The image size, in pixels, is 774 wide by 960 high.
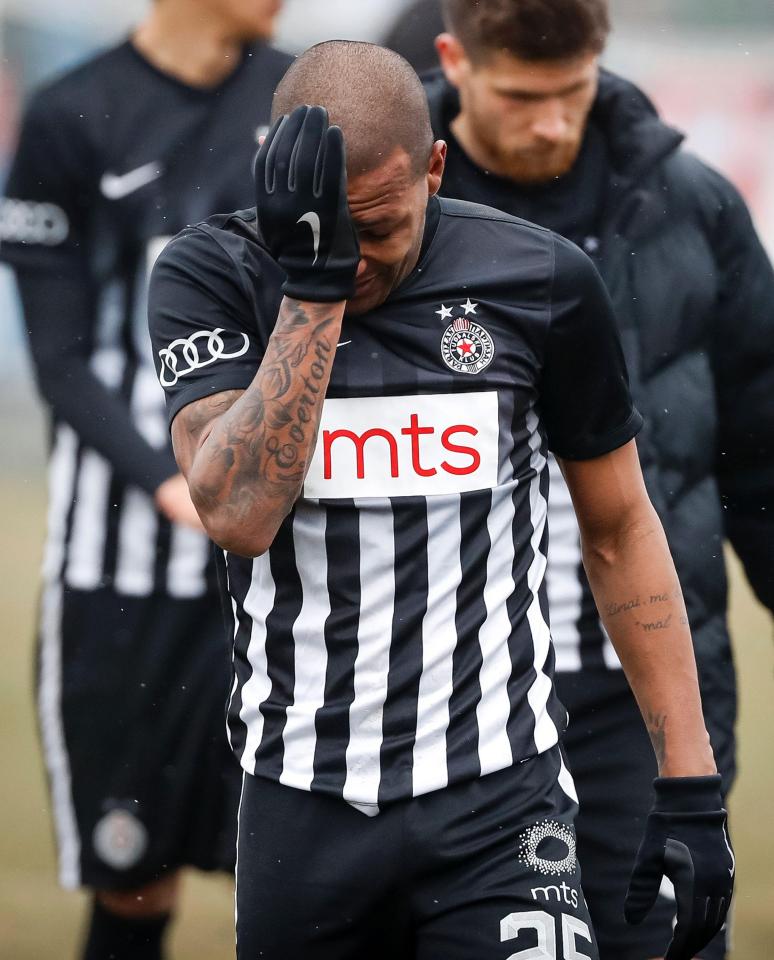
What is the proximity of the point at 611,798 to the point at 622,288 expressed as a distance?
0.97m

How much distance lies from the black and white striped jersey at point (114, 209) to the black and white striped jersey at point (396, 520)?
1368 mm

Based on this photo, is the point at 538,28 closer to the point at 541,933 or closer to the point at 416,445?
the point at 416,445

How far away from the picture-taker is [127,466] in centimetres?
356

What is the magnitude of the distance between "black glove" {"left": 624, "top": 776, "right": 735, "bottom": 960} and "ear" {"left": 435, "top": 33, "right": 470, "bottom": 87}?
4.84ft

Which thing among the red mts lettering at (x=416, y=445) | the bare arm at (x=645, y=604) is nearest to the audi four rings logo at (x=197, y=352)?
the red mts lettering at (x=416, y=445)

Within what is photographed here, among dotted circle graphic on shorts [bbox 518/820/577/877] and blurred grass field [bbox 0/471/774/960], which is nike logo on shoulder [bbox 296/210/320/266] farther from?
blurred grass field [bbox 0/471/774/960]

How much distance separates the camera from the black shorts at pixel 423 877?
2.11 metres

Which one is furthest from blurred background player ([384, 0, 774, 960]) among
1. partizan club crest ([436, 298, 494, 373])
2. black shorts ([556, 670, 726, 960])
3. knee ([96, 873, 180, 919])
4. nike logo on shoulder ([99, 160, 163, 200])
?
knee ([96, 873, 180, 919])

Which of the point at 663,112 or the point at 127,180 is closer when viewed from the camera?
the point at 127,180

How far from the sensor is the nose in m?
2.99

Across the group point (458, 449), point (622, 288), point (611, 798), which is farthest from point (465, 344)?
point (611, 798)

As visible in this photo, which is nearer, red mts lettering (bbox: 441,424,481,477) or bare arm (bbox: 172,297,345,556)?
bare arm (bbox: 172,297,345,556)

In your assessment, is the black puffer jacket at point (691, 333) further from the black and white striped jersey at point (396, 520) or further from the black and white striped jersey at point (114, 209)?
the black and white striped jersey at point (396, 520)

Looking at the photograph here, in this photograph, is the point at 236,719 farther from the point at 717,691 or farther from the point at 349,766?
the point at 717,691
